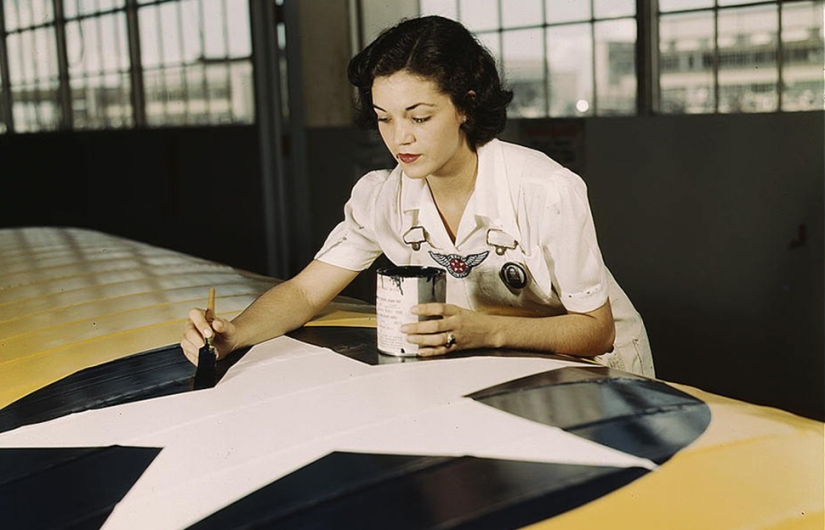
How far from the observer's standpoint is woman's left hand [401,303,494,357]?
133 cm

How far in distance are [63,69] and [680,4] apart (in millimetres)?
6090

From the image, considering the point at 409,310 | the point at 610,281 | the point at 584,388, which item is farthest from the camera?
the point at 610,281

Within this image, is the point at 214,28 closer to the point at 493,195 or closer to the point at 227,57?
the point at 227,57

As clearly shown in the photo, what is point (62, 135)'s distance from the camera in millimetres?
7570

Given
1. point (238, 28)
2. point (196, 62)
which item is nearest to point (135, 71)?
point (196, 62)

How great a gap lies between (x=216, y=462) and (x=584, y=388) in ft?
1.54

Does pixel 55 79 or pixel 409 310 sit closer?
pixel 409 310

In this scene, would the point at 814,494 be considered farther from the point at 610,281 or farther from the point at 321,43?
the point at 321,43

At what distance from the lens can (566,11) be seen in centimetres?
358

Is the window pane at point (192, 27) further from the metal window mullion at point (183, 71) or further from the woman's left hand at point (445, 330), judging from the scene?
the woman's left hand at point (445, 330)

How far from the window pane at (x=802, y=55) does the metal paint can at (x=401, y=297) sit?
86.1 inches

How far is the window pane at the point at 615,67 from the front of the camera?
345cm

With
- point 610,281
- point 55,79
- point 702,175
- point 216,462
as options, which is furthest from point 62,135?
point 216,462

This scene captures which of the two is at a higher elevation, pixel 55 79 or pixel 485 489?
pixel 55 79
